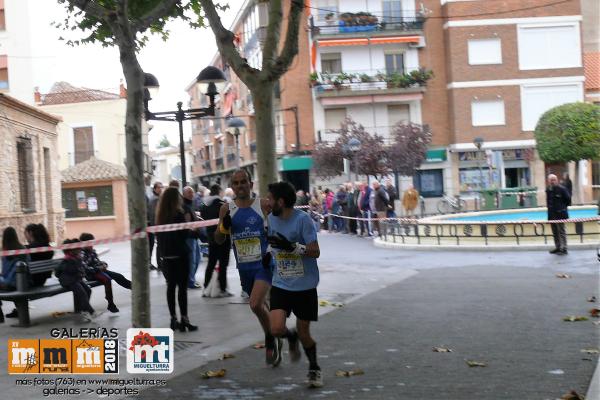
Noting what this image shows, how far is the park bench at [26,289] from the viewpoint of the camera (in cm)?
970

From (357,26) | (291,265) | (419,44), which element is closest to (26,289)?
(291,265)

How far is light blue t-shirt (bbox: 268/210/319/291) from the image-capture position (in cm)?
655

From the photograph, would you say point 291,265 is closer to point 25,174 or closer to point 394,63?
point 25,174

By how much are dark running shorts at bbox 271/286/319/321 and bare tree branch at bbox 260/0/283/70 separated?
15.5 feet

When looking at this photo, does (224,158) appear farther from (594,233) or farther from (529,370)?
(529,370)

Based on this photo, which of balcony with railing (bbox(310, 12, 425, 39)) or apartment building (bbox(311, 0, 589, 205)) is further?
apartment building (bbox(311, 0, 589, 205))

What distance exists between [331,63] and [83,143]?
15.7 metres

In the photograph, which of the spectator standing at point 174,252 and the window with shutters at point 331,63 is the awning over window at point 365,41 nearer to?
the window with shutters at point 331,63

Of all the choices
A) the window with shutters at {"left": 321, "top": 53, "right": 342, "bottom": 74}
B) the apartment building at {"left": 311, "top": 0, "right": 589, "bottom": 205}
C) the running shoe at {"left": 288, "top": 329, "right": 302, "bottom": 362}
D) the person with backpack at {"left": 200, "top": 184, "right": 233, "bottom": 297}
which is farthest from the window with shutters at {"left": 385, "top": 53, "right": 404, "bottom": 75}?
the running shoe at {"left": 288, "top": 329, "right": 302, "bottom": 362}

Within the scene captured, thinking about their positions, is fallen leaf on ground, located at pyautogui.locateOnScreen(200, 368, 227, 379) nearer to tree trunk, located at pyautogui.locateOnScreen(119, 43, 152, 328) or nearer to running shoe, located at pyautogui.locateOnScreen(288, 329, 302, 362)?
running shoe, located at pyautogui.locateOnScreen(288, 329, 302, 362)

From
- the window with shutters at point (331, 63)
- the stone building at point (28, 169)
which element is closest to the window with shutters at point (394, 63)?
the window with shutters at point (331, 63)

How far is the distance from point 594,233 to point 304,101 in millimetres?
27234

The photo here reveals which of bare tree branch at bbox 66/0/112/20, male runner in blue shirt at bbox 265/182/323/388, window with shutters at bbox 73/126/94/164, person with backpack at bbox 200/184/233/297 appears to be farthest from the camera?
window with shutters at bbox 73/126/94/164

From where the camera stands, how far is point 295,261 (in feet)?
21.5
